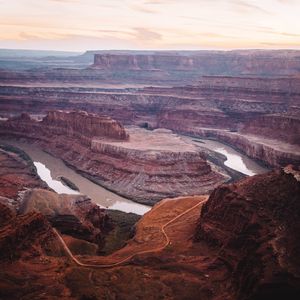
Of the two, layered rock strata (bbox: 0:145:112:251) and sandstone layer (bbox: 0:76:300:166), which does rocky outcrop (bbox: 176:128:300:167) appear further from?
layered rock strata (bbox: 0:145:112:251)

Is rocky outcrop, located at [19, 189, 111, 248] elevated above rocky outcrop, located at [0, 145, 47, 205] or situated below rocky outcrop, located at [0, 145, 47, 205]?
above

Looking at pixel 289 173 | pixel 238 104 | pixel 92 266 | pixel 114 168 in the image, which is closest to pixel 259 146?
pixel 114 168

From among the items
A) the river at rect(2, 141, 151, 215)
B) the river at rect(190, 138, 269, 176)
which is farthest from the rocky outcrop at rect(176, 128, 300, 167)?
the river at rect(2, 141, 151, 215)

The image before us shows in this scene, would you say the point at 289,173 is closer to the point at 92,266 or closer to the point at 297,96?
the point at 92,266

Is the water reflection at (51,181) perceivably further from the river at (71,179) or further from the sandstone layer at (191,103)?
the sandstone layer at (191,103)

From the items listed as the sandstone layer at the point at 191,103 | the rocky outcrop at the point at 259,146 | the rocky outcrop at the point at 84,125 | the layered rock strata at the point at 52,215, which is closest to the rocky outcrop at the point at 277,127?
the sandstone layer at the point at 191,103

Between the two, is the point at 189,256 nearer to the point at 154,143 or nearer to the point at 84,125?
the point at 154,143
